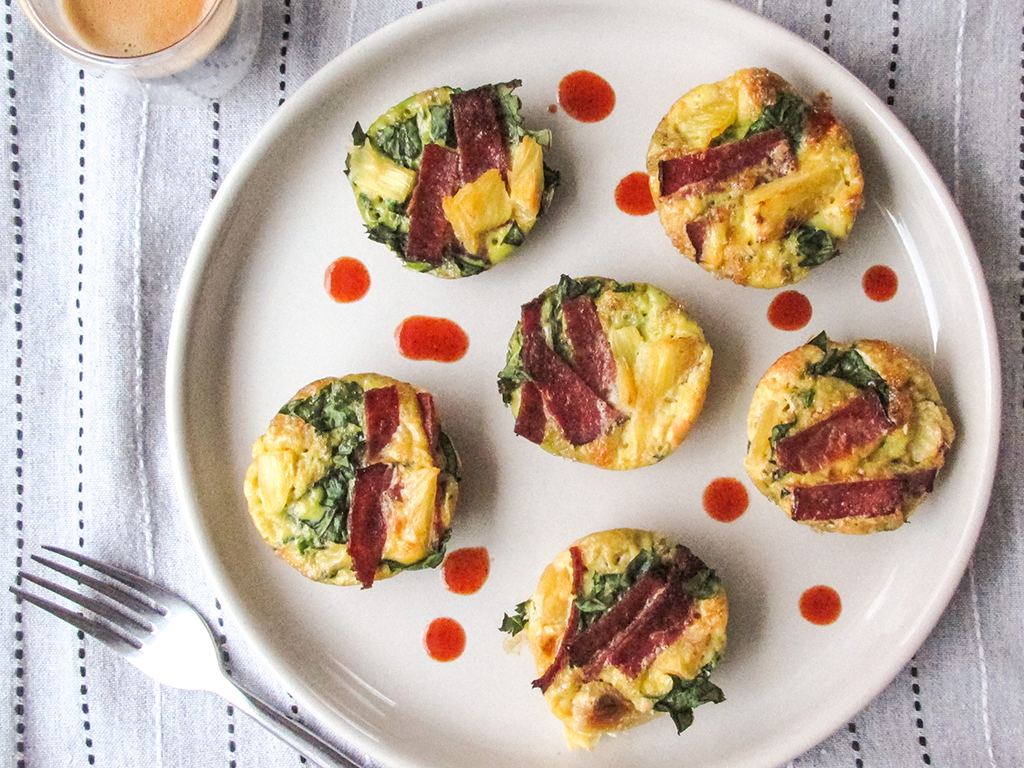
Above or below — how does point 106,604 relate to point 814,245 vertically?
above

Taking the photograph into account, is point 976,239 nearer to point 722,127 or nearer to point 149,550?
point 722,127

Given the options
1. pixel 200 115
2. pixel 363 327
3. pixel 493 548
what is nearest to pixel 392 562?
pixel 493 548

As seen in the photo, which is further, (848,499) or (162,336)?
(162,336)

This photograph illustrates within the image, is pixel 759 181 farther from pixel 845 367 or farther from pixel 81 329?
pixel 81 329

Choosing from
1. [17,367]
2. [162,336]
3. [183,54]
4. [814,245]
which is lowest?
[814,245]

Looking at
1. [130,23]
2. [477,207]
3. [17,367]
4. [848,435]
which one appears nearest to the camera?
[848,435]

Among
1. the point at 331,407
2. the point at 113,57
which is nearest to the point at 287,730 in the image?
the point at 331,407

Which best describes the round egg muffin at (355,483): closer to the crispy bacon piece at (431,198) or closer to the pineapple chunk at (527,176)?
the crispy bacon piece at (431,198)
